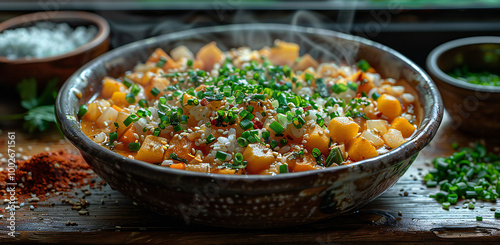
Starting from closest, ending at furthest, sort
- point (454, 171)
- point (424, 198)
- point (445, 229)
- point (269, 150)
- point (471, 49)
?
1. point (269, 150)
2. point (445, 229)
3. point (424, 198)
4. point (454, 171)
5. point (471, 49)

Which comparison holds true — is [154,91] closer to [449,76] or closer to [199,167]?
[199,167]

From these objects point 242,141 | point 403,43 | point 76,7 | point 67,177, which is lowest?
point 67,177

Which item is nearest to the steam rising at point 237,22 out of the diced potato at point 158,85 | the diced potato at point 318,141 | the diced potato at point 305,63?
the diced potato at point 305,63

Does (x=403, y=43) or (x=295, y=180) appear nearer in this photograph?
(x=295, y=180)

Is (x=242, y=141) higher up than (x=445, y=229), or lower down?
higher up

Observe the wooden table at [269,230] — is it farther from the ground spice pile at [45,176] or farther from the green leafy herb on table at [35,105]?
the green leafy herb on table at [35,105]

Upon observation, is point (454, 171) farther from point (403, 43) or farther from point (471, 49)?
point (403, 43)

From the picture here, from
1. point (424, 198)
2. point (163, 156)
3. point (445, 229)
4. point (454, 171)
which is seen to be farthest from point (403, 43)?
point (163, 156)
